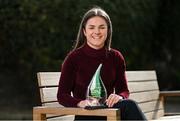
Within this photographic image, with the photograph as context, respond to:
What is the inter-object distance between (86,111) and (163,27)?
775cm

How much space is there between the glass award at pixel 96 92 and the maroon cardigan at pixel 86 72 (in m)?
0.12

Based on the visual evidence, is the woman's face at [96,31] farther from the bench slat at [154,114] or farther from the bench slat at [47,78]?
the bench slat at [154,114]

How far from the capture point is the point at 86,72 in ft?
12.0

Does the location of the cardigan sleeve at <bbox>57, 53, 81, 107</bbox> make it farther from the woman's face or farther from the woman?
the woman's face

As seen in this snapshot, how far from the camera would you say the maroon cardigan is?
3613mm

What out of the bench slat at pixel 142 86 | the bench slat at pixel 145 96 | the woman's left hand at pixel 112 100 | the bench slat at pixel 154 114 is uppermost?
the woman's left hand at pixel 112 100

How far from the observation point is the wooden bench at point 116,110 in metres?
3.32

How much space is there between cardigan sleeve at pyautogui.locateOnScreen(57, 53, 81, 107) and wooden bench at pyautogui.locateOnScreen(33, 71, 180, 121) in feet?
0.32

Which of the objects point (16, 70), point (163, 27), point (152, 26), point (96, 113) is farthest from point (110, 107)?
point (163, 27)

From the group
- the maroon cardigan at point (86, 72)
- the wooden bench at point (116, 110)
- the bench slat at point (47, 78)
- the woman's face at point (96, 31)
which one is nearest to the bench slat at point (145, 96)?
the wooden bench at point (116, 110)

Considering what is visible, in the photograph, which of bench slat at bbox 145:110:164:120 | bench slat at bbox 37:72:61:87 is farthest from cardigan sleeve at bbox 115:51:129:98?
bench slat at bbox 145:110:164:120

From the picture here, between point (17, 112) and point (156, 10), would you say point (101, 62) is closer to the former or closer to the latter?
point (17, 112)

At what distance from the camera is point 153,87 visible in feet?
17.5

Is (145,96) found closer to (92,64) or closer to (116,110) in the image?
(92,64)
